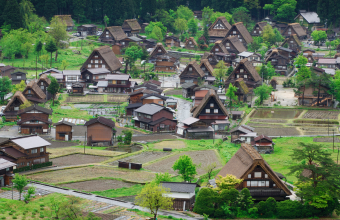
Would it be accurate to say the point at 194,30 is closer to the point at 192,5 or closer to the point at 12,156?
the point at 192,5

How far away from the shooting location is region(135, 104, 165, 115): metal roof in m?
56.9

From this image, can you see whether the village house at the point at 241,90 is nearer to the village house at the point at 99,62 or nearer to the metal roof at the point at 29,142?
the village house at the point at 99,62

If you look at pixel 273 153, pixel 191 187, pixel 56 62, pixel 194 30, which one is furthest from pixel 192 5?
pixel 191 187

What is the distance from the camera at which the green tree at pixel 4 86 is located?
64.3m

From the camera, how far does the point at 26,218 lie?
102ft

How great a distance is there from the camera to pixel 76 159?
4556 cm

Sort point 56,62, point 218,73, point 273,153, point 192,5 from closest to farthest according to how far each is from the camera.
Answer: point 273,153
point 218,73
point 56,62
point 192,5

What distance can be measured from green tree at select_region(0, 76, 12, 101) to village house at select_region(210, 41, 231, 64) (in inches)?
1338

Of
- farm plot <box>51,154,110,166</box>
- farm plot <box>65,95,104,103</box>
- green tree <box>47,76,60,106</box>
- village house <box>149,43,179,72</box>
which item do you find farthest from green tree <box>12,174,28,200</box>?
village house <box>149,43,179,72</box>

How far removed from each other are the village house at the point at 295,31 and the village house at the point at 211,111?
48.0 meters

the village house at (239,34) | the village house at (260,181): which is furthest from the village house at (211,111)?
the village house at (239,34)

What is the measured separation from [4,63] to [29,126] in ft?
88.6

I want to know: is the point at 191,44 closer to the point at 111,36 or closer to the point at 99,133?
the point at 111,36

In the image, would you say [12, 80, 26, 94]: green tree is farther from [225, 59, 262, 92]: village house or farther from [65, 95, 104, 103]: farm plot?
[225, 59, 262, 92]: village house
